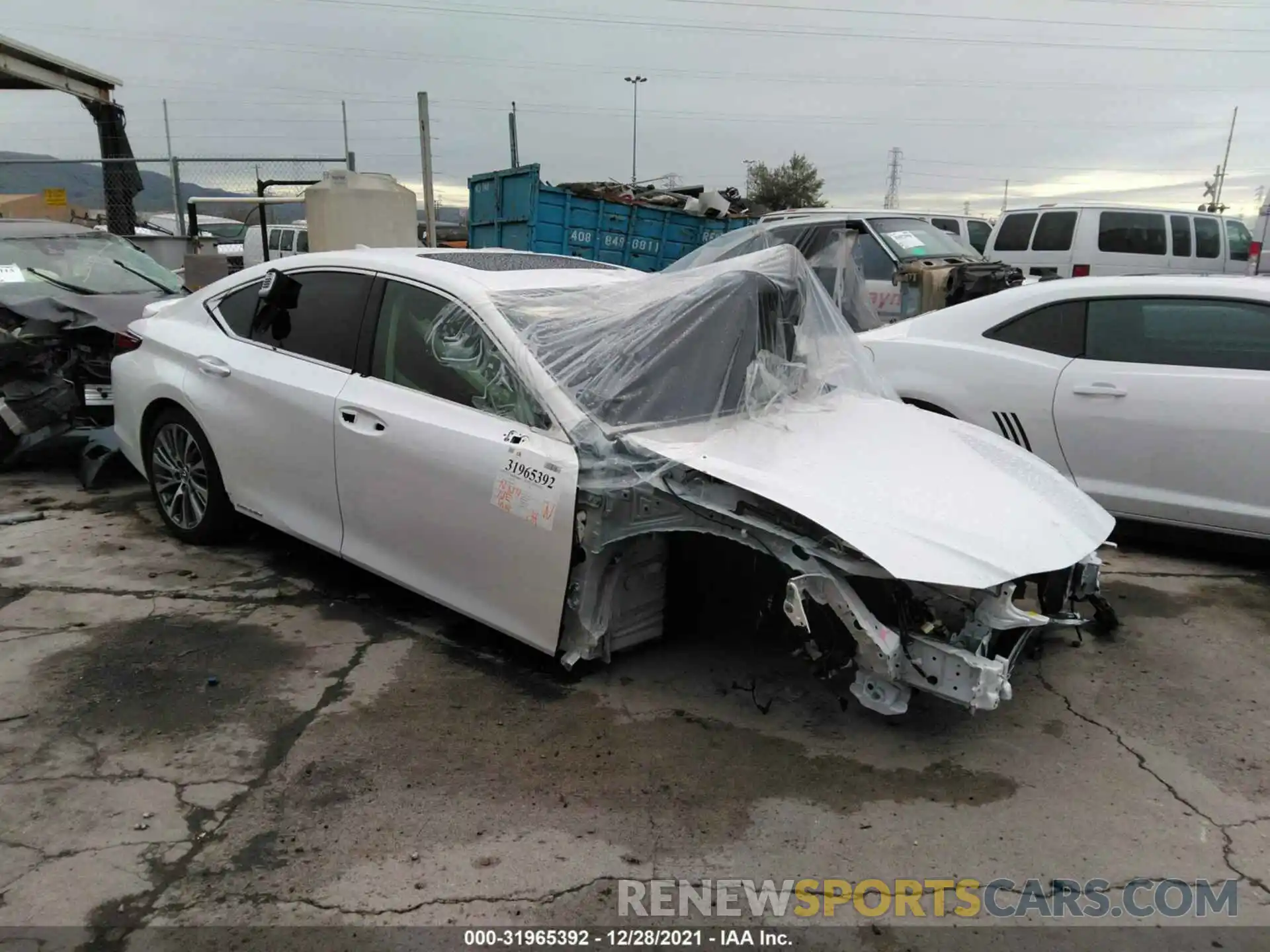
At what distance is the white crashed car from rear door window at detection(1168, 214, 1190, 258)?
9.85m

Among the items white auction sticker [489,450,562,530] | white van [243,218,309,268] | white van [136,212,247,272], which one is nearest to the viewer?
white auction sticker [489,450,562,530]

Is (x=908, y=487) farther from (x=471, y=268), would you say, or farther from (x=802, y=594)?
(x=471, y=268)

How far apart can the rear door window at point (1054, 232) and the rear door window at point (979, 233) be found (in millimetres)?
1677

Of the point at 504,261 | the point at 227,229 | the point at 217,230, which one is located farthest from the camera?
the point at 227,229

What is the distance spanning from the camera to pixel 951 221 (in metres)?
12.9

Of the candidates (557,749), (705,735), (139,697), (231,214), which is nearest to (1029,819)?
(705,735)

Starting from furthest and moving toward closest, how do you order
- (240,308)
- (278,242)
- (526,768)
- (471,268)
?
(278,242)
(240,308)
(471,268)
(526,768)

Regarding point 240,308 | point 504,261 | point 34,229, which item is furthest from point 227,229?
point 504,261

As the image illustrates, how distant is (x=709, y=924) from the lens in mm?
2395

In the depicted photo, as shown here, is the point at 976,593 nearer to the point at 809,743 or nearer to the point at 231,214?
the point at 809,743

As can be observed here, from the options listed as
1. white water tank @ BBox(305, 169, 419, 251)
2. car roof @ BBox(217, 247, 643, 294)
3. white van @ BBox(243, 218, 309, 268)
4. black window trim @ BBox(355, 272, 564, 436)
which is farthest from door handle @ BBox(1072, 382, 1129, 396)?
white van @ BBox(243, 218, 309, 268)

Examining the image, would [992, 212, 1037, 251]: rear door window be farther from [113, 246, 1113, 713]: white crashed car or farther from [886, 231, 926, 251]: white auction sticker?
[113, 246, 1113, 713]: white crashed car

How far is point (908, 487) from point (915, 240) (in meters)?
7.69

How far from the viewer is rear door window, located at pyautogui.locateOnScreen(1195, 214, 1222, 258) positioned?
1227cm
